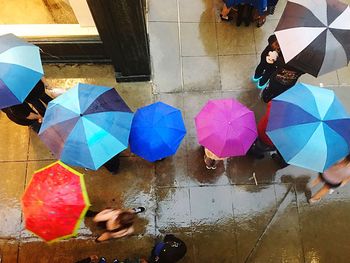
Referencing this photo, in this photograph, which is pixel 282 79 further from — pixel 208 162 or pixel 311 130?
pixel 208 162

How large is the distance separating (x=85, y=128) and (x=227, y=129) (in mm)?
1795

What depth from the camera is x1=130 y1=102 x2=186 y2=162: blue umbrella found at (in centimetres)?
490

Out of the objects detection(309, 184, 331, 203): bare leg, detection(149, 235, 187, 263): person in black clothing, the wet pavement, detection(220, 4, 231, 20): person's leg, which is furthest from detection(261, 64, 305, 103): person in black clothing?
detection(149, 235, 187, 263): person in black clothing

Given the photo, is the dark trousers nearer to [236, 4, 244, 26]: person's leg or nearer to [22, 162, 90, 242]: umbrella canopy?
[236, 4, 244, 26]: person's leg

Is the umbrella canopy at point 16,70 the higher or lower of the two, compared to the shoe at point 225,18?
higher

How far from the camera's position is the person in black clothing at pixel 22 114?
5.41 m

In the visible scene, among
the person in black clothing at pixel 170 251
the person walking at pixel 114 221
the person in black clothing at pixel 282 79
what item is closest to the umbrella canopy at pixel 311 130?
the person in black clothing at pixel 282 79

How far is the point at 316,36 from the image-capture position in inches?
192

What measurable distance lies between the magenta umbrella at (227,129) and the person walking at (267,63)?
3.58ft

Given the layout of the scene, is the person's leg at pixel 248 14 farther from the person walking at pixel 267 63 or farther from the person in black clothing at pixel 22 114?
the person in black clothing at pixel 22 114

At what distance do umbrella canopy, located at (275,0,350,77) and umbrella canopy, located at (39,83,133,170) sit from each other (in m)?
2.42

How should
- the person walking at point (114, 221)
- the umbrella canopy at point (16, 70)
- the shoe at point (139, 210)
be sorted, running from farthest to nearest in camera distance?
the shoe at point (139, 210), the person walking at point (114, 221), the umbrella canopy at point (16, 70)

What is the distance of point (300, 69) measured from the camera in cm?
510

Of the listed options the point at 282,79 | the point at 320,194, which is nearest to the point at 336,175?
the point at 320,194
